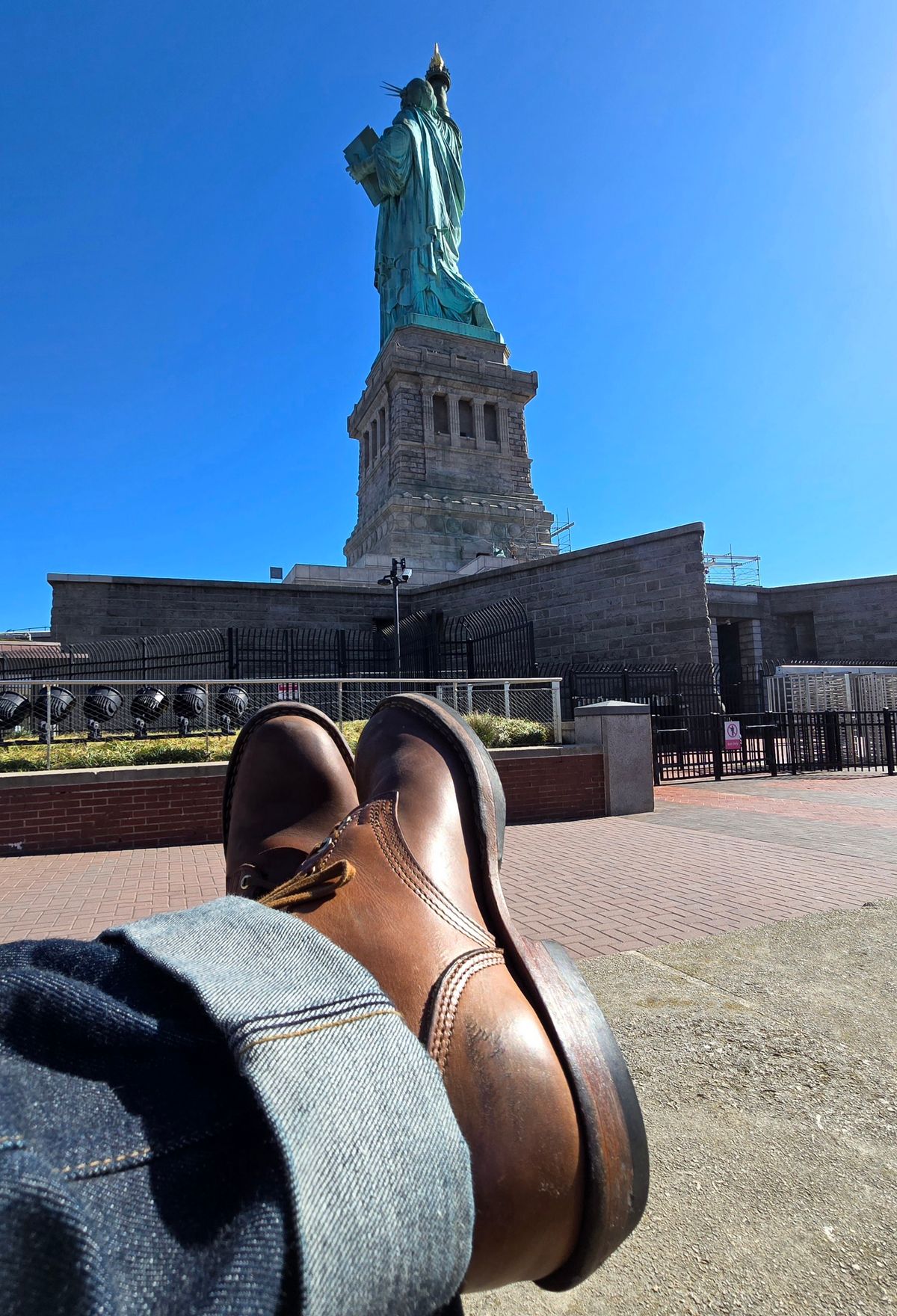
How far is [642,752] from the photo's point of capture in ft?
26.0

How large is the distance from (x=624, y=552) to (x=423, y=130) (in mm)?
37560

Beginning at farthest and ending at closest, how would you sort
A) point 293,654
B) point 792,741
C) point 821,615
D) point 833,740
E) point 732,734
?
1. point 821,615
2. point 293,654
3. point 833,740
4. point 792,741
5. point 732,734

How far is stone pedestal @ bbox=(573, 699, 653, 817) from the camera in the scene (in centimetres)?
784

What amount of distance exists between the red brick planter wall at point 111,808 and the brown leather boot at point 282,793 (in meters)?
4.82

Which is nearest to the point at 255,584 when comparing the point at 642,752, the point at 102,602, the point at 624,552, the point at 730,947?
the point at 102,602

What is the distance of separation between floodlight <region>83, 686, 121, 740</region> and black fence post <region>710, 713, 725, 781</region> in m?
9.16

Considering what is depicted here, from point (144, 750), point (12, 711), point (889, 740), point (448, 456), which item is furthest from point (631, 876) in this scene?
point (448, 456)

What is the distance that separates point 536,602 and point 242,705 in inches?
377

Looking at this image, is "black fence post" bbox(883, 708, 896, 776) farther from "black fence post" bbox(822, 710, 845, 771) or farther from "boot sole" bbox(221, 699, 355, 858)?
"boot sole" bbox(221, 699, 355, 858)

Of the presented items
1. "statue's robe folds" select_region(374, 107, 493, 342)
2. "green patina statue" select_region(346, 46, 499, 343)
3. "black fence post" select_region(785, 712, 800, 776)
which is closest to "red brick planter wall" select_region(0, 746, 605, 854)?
"black fence post" select_region(785, 712, 800, 776)

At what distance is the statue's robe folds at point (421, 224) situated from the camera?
123 ft

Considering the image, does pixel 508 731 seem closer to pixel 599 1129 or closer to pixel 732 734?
pixel 732 734

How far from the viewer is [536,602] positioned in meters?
16.9

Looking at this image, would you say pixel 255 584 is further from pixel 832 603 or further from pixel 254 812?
pixel 832 603
